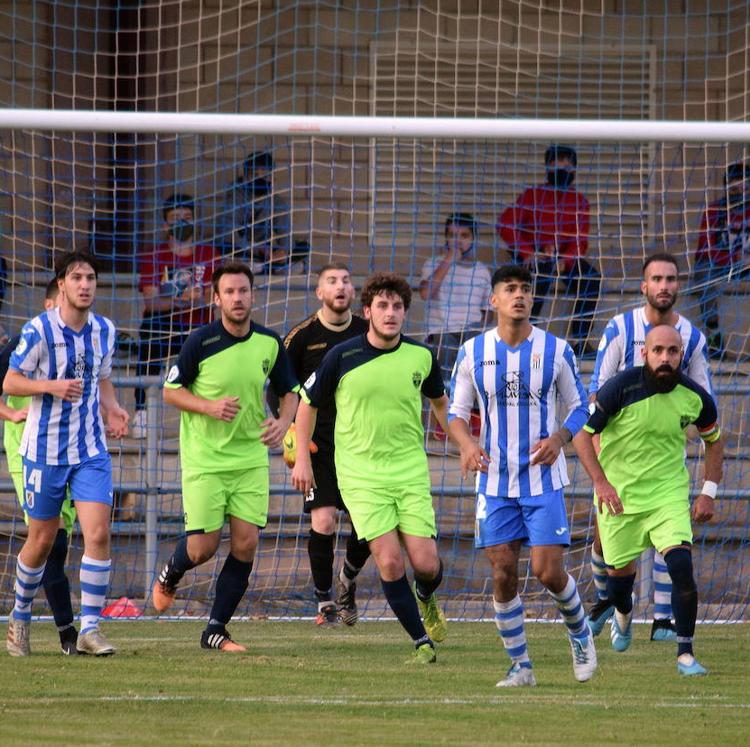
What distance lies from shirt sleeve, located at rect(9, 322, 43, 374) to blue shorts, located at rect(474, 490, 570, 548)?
8.32ft

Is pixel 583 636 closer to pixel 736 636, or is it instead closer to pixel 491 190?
pixel 736 636

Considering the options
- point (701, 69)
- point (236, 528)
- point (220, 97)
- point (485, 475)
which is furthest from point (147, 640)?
point (701, 69)

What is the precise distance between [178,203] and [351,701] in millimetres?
6737

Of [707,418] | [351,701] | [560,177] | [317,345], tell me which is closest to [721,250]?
[560,177]

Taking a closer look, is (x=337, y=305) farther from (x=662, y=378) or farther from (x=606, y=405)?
(x=662, y=378)

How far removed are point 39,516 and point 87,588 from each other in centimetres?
47

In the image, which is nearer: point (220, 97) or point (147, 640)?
point (147, 640)

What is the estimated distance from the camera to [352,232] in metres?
13.6

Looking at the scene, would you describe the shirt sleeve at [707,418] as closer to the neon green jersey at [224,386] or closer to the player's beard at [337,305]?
the neon green jersey at [224,386]

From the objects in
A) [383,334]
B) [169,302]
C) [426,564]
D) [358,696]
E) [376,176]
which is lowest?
[358,696]

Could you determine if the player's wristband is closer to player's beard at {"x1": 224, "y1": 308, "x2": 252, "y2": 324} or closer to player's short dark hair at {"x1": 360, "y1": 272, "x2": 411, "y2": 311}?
player's short dark hair at {"x1": 360, "y1": 272, "x2": 411, "y2": 311}

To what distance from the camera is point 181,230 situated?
13.5 metres

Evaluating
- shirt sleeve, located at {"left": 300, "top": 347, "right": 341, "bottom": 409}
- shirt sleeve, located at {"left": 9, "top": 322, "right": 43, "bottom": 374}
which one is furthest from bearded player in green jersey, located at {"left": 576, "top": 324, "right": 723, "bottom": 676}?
shirt sleeve, located at {"left": 9, "top": 322, "right": 43, "bottom": 374}

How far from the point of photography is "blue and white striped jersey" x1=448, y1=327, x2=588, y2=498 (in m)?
8.33
